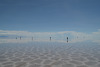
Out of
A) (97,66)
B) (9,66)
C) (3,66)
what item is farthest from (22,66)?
(97,66)

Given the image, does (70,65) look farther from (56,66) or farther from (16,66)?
(16,66)

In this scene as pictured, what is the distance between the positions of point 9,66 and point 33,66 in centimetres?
178

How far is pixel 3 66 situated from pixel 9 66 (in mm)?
450

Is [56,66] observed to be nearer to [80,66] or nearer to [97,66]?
[80,66]

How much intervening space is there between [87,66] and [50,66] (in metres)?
2.81

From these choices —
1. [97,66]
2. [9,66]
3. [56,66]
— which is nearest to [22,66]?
[9,66]

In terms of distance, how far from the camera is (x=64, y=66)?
6836 millimetres

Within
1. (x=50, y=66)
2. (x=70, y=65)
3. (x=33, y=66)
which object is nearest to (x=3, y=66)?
(x=33, y=66)

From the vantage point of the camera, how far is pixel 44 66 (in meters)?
6.77

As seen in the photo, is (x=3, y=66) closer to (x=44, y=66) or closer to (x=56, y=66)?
(x=44, y=66)

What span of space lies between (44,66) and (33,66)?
0.83 meters

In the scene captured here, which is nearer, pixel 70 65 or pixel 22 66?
pixel 22 66

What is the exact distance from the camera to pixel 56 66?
679 centimetres

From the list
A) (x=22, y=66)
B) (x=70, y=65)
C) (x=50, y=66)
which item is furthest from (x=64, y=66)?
(x=22, y=66)
